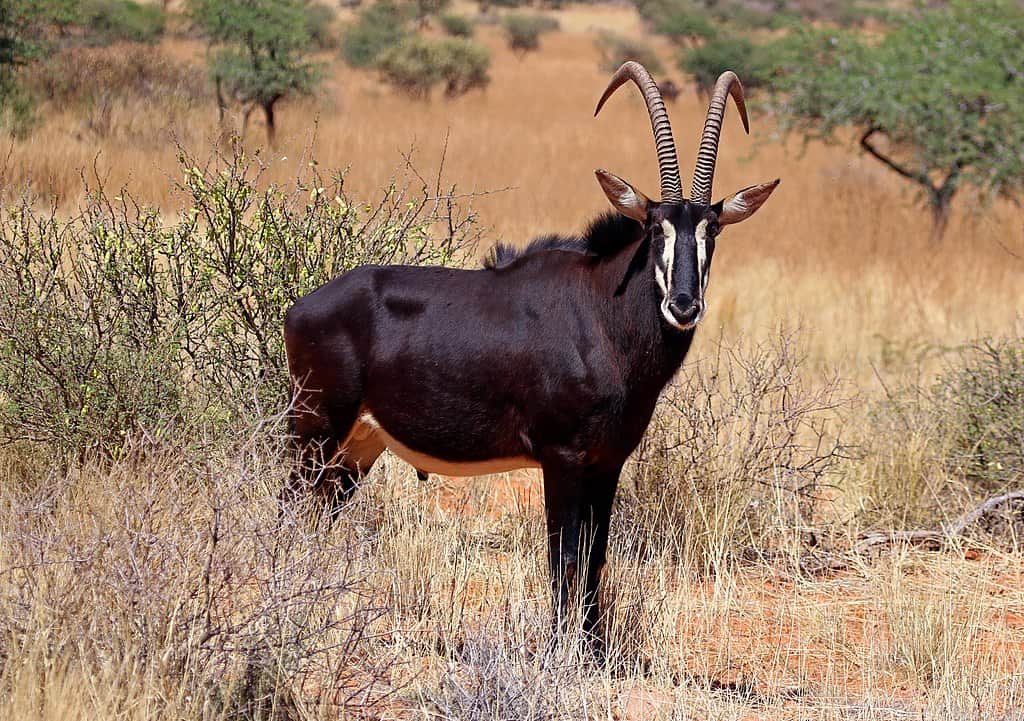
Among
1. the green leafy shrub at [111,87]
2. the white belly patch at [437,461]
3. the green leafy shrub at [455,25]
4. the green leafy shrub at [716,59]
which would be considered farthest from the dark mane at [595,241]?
the green leafy shrub at [455,25]

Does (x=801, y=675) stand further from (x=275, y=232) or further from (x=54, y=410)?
(x=54, y=410)

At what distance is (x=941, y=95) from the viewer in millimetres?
14758

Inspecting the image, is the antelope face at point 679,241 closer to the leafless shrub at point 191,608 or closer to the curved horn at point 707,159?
the curved horn at point 707,159

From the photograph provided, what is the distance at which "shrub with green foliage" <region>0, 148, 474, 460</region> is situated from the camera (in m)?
6.73

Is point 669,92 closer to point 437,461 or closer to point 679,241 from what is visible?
point 437,461

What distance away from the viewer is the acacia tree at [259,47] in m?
17.2

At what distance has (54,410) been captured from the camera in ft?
22.1

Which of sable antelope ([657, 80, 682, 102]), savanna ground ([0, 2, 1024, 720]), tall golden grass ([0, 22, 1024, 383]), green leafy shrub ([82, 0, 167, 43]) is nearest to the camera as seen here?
savanna ground ([0, 2, 1024, 720])

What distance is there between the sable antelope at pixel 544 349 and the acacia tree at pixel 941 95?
32.1 ft

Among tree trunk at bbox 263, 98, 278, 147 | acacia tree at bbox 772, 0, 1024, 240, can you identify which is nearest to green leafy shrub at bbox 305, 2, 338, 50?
tree trunk at bbox 263, 98, 278, 147

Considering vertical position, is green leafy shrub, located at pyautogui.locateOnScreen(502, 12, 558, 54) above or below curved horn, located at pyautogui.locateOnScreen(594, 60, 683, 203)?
below

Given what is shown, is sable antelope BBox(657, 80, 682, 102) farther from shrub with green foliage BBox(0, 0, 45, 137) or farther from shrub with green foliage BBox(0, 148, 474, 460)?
shrub with green foliage BBox(0, 148, 474, 460)

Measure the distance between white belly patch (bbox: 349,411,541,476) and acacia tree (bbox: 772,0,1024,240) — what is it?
10304 millimetres

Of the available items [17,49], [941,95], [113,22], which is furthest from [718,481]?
[941,95]
